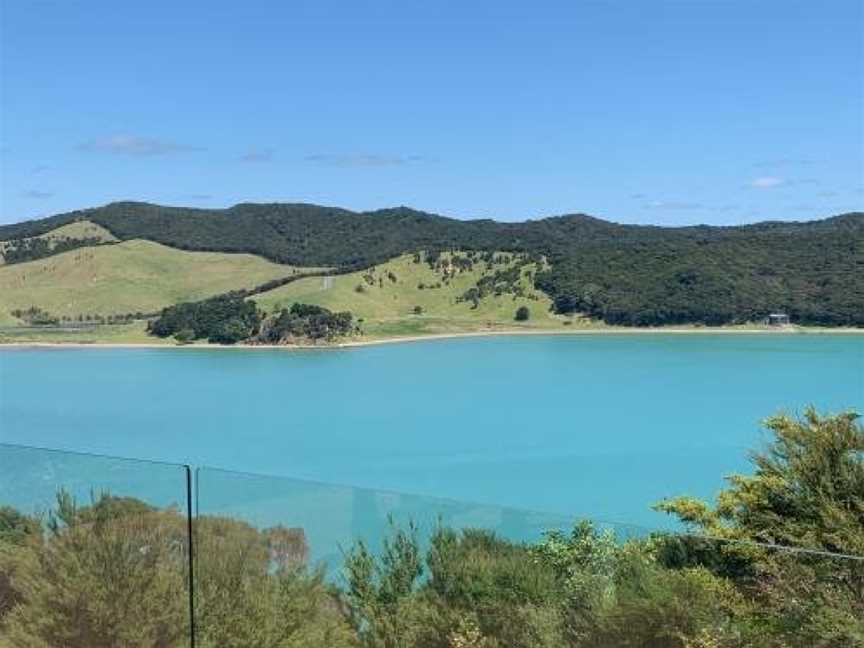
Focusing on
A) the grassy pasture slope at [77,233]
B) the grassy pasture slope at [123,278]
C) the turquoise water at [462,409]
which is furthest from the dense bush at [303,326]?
the grassy pasture slope at [77,233]

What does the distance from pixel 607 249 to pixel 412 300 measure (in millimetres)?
19098

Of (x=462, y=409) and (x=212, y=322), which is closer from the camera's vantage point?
(x=462, y=409)

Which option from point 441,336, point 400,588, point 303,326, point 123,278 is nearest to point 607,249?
point 441,336

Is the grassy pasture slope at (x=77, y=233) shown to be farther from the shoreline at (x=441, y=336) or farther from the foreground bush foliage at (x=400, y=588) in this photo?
the foreground bush foliage at (x=400, y=588)

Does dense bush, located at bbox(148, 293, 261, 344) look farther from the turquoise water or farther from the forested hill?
the forested hill

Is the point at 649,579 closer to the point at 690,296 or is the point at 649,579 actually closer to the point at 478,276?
the point at 690,296

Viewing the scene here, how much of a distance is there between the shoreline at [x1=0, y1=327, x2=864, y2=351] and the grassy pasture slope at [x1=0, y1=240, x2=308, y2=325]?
25.9 feet

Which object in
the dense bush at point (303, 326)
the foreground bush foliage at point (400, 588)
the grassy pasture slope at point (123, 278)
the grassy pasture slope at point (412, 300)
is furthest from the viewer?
the grassy pasture slope at point (123, 278)

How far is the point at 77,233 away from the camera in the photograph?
10456 centimetres

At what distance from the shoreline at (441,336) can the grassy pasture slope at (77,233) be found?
34.6 metres

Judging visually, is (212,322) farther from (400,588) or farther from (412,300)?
(400,588)

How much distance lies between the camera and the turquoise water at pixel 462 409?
92.6 feet

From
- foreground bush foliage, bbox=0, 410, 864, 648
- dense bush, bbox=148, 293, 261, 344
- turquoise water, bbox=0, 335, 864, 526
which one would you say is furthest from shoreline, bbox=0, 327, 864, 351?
foreground bush foliage, bbox=0, 410, 864, 648

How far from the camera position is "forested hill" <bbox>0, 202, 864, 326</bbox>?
7144 centimetres
